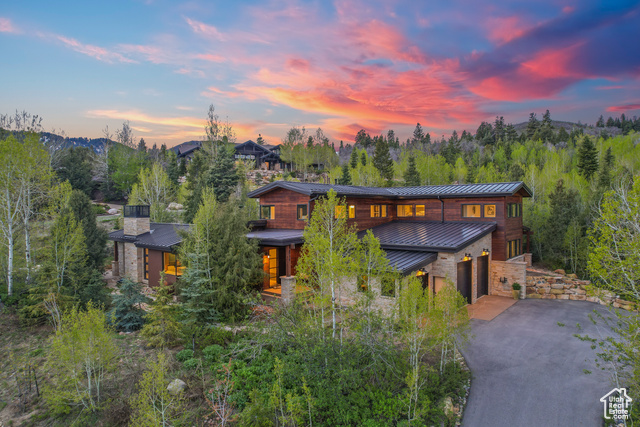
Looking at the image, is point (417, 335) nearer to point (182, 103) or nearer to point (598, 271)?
point (598, 271)

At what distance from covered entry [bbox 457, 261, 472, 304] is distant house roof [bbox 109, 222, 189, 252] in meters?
14.1

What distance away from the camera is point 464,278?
16.3m

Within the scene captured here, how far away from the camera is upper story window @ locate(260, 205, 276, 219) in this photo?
65.9ft

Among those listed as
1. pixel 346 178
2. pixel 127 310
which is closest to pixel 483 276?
pixel 127 310

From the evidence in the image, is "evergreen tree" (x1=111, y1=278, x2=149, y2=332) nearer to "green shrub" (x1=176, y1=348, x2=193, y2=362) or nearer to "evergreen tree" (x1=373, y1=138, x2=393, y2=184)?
"green shrub" (x1=176, y1=348, x2=193, y2=362)

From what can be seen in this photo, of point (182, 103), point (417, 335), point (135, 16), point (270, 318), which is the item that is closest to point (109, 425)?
point (270, 318)

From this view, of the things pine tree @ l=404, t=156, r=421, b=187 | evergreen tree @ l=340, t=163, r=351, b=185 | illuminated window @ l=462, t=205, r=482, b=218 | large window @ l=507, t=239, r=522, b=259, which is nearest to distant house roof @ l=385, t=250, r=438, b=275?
illuminated window @ l=462, t=205, r=482, b=218

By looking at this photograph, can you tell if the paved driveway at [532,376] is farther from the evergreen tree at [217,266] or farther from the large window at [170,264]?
the large window at [170,264]

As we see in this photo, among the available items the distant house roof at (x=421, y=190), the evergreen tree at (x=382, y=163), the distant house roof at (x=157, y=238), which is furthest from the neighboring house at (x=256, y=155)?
the distant house roof at (x=421, y=190)

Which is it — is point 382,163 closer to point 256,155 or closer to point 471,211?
point 256,155

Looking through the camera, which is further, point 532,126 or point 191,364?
point 532,126

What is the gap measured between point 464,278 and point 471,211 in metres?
4.87

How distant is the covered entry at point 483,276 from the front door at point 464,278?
1.44 m

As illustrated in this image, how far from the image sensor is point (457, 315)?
9.36 meters
